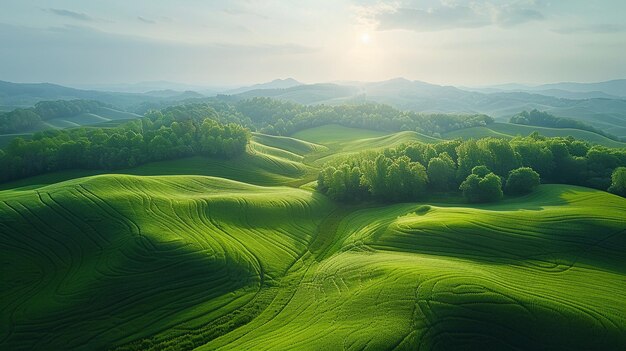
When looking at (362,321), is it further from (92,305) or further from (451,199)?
(451,199)

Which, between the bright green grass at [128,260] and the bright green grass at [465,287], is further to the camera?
the bright green grass at [128,260]

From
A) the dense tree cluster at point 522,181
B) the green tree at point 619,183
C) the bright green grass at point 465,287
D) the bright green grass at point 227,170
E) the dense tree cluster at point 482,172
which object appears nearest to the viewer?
the bright green grass at point 465,287

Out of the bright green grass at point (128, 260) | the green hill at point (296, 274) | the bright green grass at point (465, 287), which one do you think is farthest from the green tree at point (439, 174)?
the bright green grass at point (128, 260)

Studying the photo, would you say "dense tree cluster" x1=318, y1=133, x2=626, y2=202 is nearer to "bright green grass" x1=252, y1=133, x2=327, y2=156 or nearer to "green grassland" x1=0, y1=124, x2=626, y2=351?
"green grassland" x1=0, y1=124, x2=626, y2=351

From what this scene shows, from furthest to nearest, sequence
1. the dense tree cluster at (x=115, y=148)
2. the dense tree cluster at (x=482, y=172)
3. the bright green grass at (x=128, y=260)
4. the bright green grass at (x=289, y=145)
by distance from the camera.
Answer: the bright green grass at (x=289, y=145) → the dense tree cluster at (x=115, y=148) → the dense tree cluster at (x=482, y=172) → the bright green grass at (x=128, y=260)

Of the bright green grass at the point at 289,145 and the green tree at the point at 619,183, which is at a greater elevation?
the green tree at the point at 619,183

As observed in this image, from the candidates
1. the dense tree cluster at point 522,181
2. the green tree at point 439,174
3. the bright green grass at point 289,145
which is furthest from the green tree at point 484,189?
the bright green grass at point 289,145

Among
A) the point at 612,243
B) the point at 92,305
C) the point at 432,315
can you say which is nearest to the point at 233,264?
the point at 92,305

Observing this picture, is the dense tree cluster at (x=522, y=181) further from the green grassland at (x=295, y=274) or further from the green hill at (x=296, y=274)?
Answer: the green hill at (x=296, y=274)
